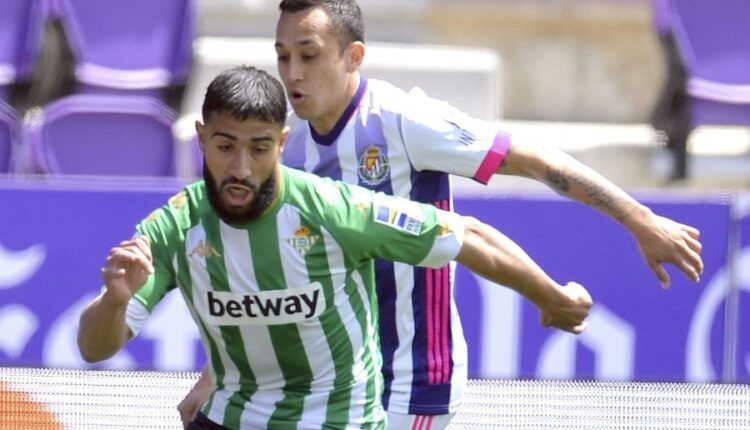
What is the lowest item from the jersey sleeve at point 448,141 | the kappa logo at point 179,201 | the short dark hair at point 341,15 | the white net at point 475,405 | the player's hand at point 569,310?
→ the white net at point 475,405

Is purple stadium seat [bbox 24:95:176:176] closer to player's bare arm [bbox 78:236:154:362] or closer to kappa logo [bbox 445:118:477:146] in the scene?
kappa logo [bbox 445:118:477:146]

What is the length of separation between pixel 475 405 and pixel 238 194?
223 cm

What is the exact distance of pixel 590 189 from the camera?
3.82 metres

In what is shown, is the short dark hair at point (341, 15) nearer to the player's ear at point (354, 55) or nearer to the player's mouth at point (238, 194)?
the player's ear at point (354, 55)

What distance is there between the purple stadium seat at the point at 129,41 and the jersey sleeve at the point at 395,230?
15.9ft

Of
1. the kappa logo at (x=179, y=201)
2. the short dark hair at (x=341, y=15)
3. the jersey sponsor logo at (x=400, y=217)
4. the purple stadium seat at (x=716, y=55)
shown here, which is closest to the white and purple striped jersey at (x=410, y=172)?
the short dark hair at (x=341, y=15)

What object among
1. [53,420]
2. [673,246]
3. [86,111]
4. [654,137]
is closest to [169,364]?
[53,420]

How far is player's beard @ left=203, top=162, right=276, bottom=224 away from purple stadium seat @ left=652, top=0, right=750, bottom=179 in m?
5.09

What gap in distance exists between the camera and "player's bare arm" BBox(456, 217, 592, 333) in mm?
3270

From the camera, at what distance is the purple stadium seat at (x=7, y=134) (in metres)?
7.49

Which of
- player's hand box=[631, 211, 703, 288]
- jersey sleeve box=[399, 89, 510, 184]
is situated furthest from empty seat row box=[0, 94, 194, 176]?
player's hand box=[631, 211, 703, 288]

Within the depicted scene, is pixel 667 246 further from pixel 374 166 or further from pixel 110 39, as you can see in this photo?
pixel 110 39

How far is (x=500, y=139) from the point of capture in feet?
12.7

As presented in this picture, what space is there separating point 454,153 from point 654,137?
15.0 ft
